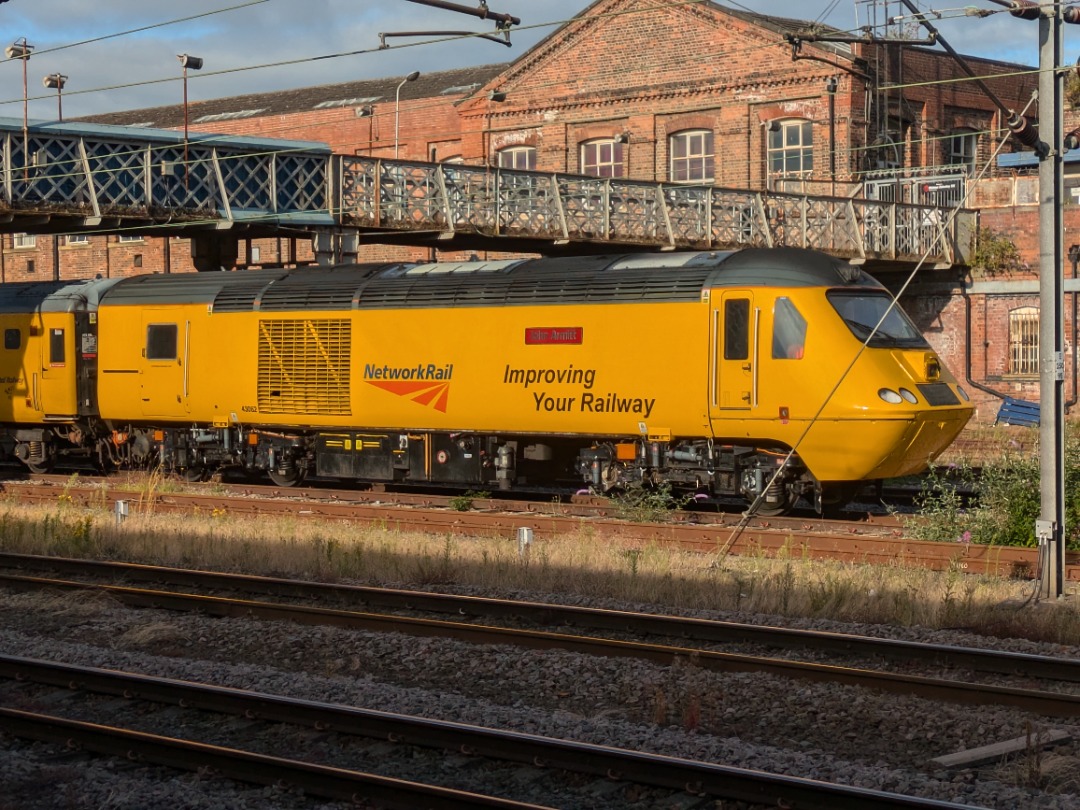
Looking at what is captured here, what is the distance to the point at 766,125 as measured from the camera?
39375 mm

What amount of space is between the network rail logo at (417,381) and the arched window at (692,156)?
2193 cm

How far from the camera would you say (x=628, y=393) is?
17.9m

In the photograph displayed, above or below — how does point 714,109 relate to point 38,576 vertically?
above

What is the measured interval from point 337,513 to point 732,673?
9737 mm

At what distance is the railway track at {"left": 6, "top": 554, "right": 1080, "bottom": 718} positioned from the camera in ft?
30.8

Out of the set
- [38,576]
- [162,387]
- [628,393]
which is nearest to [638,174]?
[162,387]

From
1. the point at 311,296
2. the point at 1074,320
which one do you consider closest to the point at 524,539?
the point at 311,296

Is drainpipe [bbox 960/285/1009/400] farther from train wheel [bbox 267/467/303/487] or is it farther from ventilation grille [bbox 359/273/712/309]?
ventilation grille [bbox 359/273/712/309]

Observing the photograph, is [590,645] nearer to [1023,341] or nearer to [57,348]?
[57,348]

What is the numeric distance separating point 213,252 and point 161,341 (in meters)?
8.28

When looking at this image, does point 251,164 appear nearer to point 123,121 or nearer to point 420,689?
point 420,689

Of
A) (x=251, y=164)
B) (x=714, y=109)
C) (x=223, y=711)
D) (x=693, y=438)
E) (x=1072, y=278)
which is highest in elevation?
(x=714, y=109)

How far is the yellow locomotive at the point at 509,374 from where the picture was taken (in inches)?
656

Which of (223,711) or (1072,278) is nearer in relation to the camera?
(223,711)
